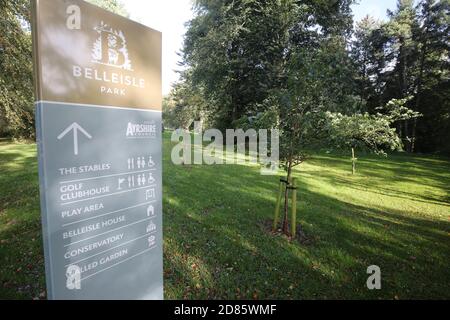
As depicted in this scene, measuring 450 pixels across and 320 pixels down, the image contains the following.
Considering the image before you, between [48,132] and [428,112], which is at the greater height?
[428,112]

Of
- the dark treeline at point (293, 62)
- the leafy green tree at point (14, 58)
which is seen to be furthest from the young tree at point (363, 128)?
the leafy green tree at point (14, 58)

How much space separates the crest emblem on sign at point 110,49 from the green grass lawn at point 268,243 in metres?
3.32

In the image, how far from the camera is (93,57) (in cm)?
250

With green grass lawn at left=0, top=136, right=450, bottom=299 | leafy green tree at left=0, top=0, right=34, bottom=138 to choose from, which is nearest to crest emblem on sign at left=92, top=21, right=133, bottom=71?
green grass lawn at left=0, top=136, right=450, bottom=299

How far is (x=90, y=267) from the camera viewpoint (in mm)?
2596

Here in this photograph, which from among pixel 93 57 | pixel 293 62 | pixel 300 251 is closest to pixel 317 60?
pixel 293 62

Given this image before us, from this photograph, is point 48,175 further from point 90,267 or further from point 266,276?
point 266,276

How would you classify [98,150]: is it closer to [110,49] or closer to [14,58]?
[110,49]

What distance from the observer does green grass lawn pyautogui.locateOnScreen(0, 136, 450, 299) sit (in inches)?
175

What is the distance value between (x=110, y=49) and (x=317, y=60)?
14.3 ft

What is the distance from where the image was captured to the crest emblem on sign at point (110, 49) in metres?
2.53
